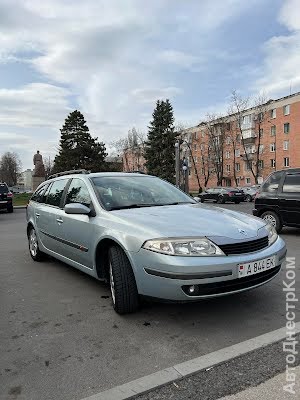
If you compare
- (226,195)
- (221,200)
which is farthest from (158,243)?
(221,200)

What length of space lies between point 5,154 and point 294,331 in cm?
11682

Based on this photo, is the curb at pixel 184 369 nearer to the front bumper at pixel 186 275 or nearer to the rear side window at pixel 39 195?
the front bumper at pixel 186 275

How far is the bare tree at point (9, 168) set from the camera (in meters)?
106

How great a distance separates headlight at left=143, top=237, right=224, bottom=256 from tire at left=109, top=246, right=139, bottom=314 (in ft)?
1.63

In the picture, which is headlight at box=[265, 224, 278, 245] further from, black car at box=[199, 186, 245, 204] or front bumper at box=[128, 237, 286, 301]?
black car at box=[199, 186, 245, 204]

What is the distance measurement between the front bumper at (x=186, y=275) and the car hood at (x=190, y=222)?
24 centimetres

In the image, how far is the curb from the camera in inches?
99.2

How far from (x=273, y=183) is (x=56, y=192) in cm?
615

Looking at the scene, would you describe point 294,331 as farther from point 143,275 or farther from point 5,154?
point 5,154

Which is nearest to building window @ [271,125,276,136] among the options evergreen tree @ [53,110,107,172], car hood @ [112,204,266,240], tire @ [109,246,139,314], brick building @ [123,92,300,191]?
brick building @ [123,92,300,191]

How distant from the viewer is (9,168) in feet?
349

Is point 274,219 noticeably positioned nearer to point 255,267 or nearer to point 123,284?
point 255,267

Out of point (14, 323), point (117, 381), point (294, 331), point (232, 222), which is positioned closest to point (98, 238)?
point (14, 323)

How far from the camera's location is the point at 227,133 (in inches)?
2482
